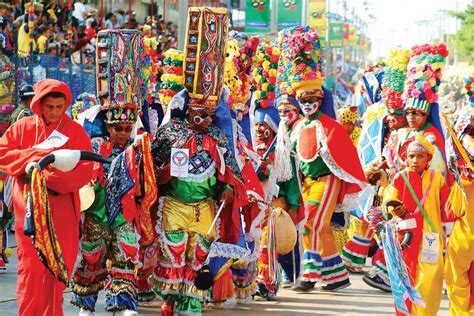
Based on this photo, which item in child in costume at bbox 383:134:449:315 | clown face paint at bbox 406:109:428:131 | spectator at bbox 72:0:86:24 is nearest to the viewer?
child in costume at bbox 383:134:449:315

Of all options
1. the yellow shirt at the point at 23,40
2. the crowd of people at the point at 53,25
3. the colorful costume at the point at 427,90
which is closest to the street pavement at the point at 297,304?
the colorful costume at the point at 427,90

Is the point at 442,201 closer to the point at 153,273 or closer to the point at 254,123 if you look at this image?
the point at 153,273

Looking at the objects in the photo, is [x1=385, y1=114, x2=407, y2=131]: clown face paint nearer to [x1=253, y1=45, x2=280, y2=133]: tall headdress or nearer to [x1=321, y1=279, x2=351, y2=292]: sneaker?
[x1=253, y1=45, x2=280, y2=133]: tall headdress

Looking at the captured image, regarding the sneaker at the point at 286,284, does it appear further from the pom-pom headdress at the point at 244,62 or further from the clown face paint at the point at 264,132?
the pom-pom headdress at the point at 244,62

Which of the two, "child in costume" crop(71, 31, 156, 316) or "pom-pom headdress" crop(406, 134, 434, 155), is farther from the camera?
"pom-pom headdress" crop(406, 134, 434, 155)

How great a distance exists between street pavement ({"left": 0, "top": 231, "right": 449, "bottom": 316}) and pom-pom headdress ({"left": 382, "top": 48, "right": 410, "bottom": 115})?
1.95 m

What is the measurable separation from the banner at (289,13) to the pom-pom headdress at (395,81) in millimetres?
17101

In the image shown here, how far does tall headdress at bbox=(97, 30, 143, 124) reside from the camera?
9.80m

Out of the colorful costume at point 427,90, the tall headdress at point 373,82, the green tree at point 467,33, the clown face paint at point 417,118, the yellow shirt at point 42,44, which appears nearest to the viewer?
the colorful costume at point 427,90

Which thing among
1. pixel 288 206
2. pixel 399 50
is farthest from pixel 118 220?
pixel 399 50

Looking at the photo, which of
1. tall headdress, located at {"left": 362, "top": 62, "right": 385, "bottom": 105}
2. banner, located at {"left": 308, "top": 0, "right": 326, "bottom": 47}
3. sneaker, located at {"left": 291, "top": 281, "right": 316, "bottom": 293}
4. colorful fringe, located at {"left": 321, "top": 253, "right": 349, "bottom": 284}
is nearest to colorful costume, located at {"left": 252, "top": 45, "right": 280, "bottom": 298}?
sneaker, located at {"left": 291, "top": 281, "right": 316, "bottom": 293}

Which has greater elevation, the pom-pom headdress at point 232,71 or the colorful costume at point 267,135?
the pom-pom headdress at point 232,71

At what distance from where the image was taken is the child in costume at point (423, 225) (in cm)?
959

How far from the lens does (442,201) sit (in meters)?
9.72
